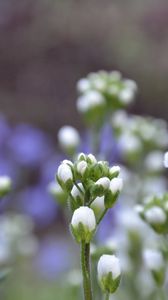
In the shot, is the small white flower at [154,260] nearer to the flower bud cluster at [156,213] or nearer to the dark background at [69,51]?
the flower bud cluster at [156,213]

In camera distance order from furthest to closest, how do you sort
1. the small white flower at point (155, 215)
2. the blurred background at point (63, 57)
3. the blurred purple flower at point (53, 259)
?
the blurred background at point (63, 57) < the blurred purple flower at point (53, 259) < the small white flower at point (155, 215)

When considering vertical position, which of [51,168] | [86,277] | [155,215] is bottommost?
[86,277]

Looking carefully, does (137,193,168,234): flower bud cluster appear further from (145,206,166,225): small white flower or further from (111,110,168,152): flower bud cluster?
(111,110,168,152): flower bud cluster

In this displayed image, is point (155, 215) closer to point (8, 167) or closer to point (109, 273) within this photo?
point (109, 273)

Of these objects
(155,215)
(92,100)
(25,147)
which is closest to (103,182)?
(155,215)

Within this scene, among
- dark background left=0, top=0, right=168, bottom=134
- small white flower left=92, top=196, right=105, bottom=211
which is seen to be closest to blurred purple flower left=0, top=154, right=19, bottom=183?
dark background left=0, top=0, right=168, bottom=134

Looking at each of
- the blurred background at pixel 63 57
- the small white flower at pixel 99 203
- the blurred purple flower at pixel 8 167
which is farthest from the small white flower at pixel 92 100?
the blurred background at pixel 63 57
